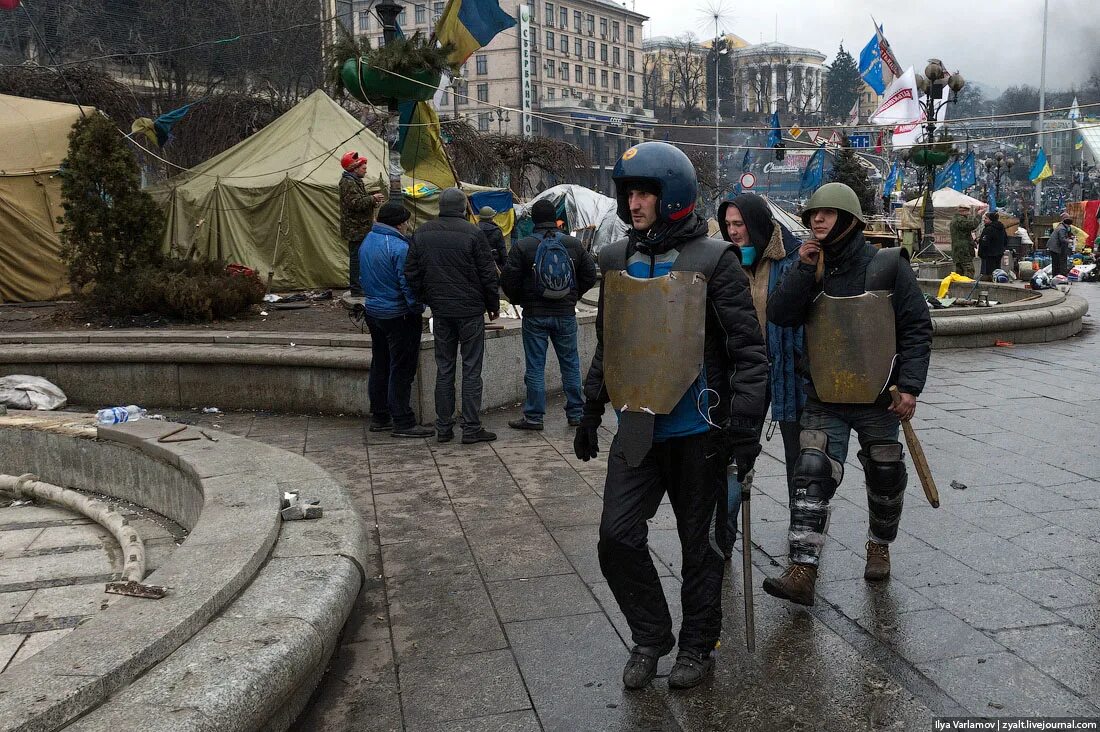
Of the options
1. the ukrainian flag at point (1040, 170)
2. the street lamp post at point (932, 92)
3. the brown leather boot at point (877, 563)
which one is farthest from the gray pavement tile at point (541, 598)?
the ukrainian flag at point (1040, 170)

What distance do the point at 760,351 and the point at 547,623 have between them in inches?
56.0

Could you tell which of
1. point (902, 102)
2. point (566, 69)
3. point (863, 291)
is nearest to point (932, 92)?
point (902, 102)

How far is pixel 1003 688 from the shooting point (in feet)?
11.0

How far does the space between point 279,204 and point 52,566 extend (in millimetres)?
12849

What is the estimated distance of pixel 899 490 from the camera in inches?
171

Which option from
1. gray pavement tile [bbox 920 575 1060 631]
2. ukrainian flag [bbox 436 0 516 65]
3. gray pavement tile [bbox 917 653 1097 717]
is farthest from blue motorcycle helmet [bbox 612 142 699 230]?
ukrainian flag [bbox 436 0 516 65]

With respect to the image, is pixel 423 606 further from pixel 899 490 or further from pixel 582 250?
pixel 582 250

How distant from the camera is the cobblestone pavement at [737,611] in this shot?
10.9 ft

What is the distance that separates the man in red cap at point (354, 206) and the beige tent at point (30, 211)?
199 inches

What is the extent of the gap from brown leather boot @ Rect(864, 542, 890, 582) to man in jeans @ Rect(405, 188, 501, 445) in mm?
3587

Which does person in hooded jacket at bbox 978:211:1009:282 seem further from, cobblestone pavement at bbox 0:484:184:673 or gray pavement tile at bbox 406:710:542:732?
gray pavement tile at bbox 406:710:542:732

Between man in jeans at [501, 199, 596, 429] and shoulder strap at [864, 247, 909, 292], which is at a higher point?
Result: shoulder strap at [864, 247, 909, 292]

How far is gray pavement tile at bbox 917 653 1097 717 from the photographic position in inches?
125

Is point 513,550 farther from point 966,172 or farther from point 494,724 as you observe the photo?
point 966,172
